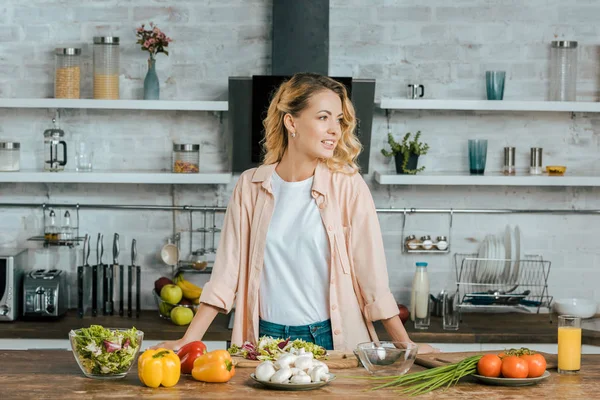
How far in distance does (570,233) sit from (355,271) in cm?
226

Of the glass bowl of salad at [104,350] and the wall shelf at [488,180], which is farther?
the wall shelf at [488,180]

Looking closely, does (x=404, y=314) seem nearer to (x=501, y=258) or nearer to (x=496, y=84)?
(x=501, y=258)

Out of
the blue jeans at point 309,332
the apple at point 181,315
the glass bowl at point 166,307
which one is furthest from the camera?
the glass bowl at point 166,307

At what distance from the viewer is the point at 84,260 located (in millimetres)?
4527

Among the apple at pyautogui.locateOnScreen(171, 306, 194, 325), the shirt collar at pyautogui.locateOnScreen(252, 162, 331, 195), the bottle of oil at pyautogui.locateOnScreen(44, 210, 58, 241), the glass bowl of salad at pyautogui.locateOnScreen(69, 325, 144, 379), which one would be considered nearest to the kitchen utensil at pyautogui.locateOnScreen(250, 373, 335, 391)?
the glass bowl of salad at pyautogui.locateOnScreen(69, 325, 144, 379)

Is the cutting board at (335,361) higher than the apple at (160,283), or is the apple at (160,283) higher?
the cutting board at (335,361)

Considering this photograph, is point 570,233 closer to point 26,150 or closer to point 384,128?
point 384,128

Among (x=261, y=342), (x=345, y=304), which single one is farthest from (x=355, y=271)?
(x=261, y=342)

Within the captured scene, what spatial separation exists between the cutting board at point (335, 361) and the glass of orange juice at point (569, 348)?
0.57 m

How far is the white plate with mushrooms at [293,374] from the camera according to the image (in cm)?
221

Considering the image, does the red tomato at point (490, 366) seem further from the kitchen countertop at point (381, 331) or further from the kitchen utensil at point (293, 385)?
the kitchen countertop at point (381, 331)

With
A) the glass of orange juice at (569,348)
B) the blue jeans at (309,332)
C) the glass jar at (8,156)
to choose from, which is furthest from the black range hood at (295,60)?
the glass of orange juice at (569,348)

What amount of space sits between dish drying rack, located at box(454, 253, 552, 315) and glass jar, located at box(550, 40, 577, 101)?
0.87 meters

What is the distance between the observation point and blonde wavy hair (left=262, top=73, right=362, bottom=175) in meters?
2.93
